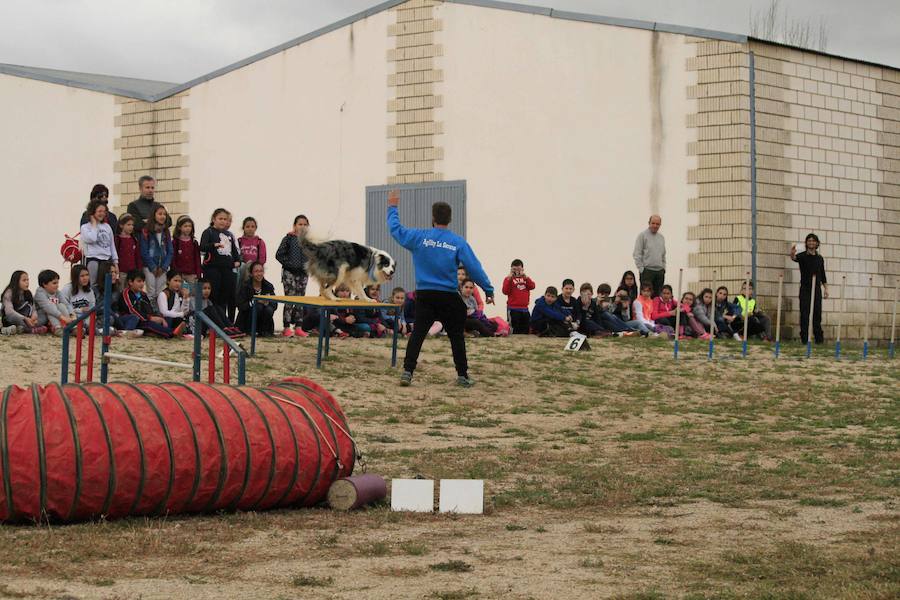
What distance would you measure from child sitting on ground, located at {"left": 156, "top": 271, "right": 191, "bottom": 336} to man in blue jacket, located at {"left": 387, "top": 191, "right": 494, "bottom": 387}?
3407mm

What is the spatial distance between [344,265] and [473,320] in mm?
3470

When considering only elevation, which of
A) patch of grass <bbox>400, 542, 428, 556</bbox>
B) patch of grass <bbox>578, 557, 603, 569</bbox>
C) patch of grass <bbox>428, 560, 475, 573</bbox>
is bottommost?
patch of grass <bbox>400, 542, 428, 556</bbox>

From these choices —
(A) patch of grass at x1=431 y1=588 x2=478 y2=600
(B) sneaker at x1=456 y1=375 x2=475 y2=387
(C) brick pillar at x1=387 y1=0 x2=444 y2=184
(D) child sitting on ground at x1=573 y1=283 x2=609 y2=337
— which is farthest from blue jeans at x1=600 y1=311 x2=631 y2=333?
(A) patch of grass at x1=431 y1=588 x2=478 y2=600

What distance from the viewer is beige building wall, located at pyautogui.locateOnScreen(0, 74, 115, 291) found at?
25641 mm

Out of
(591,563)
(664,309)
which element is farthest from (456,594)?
(664,309)

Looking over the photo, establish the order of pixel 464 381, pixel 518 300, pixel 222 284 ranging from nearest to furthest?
1. pixel 464 381
2. pixel 222 284
3. pixel 518 300

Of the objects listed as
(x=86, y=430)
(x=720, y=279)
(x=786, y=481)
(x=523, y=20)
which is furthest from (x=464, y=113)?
(x=86, y=430)

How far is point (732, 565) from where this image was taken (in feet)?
20.1

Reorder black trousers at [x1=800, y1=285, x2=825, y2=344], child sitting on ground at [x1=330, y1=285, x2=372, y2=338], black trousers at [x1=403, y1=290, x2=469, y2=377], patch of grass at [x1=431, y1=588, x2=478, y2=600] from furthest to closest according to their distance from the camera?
black trousers at [x1=800, y1=285, x2=825, y2=344], child sitting on ground at [x1=330, y1=285, x2=372, y2=338], black trousers at [x1=403, y1=290, x2=469, y2=377], patch of grass at [x1=431, y1=588, x2=478, y2=600]

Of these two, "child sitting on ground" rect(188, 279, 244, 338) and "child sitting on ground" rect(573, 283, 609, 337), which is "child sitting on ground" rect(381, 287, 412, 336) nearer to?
"child sitting on ground" rect(573, 283, 609, 337)

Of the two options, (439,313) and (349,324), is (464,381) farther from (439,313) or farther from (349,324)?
(349,324)

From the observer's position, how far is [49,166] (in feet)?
85.0

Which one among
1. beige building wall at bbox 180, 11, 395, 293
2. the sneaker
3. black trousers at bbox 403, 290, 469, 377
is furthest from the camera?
beige building wall at bbox 180, 11, 395, 293

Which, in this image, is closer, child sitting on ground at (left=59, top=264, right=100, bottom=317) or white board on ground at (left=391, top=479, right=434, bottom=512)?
white board on ground at (left=391, top=479, right=434, bottom=512)
